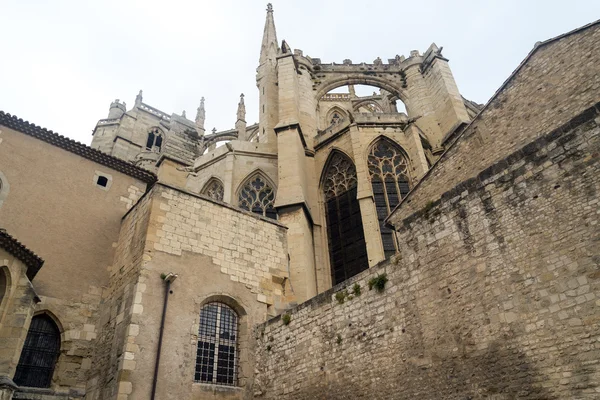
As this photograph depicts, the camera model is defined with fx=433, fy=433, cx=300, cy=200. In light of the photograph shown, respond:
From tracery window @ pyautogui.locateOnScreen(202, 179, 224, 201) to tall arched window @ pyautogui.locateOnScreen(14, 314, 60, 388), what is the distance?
886 centimetres

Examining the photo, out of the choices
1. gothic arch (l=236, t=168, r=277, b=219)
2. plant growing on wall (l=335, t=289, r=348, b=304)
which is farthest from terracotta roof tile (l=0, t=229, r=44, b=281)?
gothic arch (l=236, t=168, r=277, b=219)

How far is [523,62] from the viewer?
737 cm

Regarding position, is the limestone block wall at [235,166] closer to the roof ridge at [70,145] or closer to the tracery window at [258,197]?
the tracery window at [258,197]

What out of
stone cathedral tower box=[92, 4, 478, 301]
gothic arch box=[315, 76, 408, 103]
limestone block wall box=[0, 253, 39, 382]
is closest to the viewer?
limestone block wall box=[0, 253, 39, 382]

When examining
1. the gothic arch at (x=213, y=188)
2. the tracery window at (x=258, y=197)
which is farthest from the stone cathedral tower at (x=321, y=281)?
the gothic arch at (x=213, y=188)

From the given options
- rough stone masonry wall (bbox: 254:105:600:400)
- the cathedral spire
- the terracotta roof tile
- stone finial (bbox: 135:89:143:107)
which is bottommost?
rough stone masonry wall (bbox: 254:105:600:400)

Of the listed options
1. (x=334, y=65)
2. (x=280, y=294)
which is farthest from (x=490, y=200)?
(x=334, y=65)

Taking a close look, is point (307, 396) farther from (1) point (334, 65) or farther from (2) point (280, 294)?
(1) point (334, 65)

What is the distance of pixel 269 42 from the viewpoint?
23.5m

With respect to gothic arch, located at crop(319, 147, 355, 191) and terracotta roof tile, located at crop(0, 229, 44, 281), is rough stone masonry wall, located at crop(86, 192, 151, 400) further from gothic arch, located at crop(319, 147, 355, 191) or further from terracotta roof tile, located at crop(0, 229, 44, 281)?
gothic arch, located at crop(319, 147, 355, 191)

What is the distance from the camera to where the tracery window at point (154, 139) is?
3100 cm

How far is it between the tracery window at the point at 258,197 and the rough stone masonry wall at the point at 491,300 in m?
8.71

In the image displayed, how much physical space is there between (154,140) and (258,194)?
706 inches

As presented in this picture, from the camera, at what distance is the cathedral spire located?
2256 centimetres
